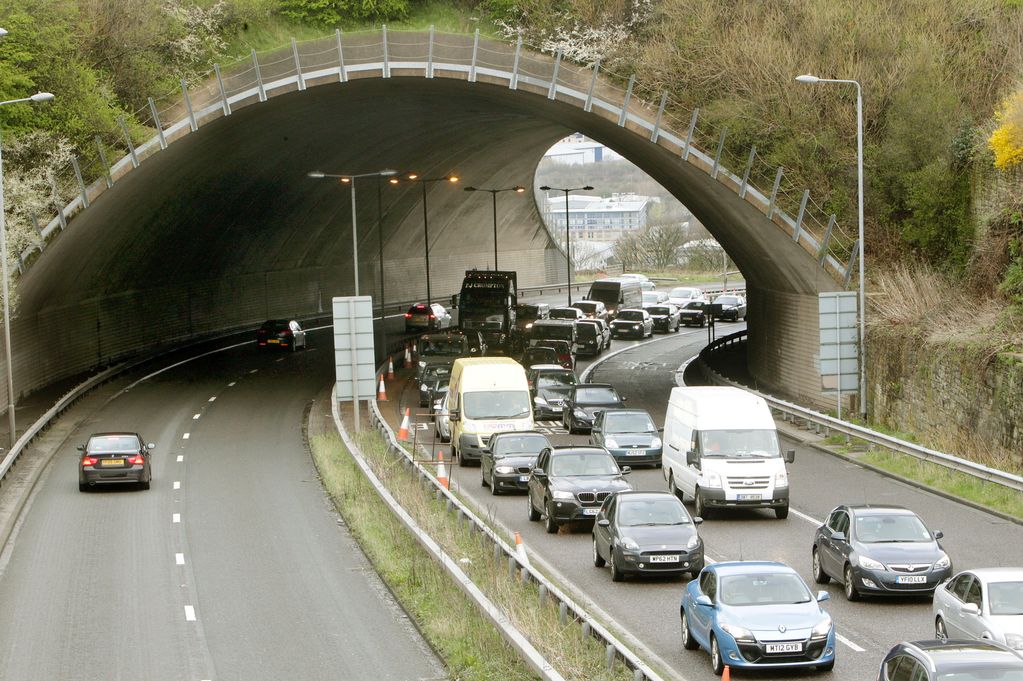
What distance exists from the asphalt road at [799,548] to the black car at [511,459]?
0.36 m

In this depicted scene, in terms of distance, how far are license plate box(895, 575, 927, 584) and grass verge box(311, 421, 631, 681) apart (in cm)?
512

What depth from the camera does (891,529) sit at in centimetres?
1939

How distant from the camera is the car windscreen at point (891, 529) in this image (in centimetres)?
1922

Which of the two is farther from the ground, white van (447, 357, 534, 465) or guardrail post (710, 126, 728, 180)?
guardrail post (710, 126, 728, 180)

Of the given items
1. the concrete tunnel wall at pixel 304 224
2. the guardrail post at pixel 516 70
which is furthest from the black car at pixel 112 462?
the guardrail post at pixel 516 70

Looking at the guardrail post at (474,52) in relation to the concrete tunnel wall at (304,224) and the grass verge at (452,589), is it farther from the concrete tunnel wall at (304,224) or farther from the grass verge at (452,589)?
the grass verge at (452,589)

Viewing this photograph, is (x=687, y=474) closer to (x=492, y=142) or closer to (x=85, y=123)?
(x=85, y=123)

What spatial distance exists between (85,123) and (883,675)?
37664 mm

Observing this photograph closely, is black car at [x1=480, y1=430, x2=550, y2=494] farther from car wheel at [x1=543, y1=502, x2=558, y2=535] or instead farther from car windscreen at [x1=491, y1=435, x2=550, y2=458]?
car wheel at [x1=543, y1=502, x2=558, y2=535]

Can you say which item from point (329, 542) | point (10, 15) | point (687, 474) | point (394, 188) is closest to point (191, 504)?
point (329, 542)

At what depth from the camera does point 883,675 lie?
12852 millimetres

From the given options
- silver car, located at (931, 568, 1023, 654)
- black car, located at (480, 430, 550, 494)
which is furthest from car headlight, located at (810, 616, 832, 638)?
black car, located at (480, 430, 550, 494)

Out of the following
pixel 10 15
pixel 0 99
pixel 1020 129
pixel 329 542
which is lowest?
pixel 329 542

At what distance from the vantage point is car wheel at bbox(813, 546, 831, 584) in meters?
20.3
